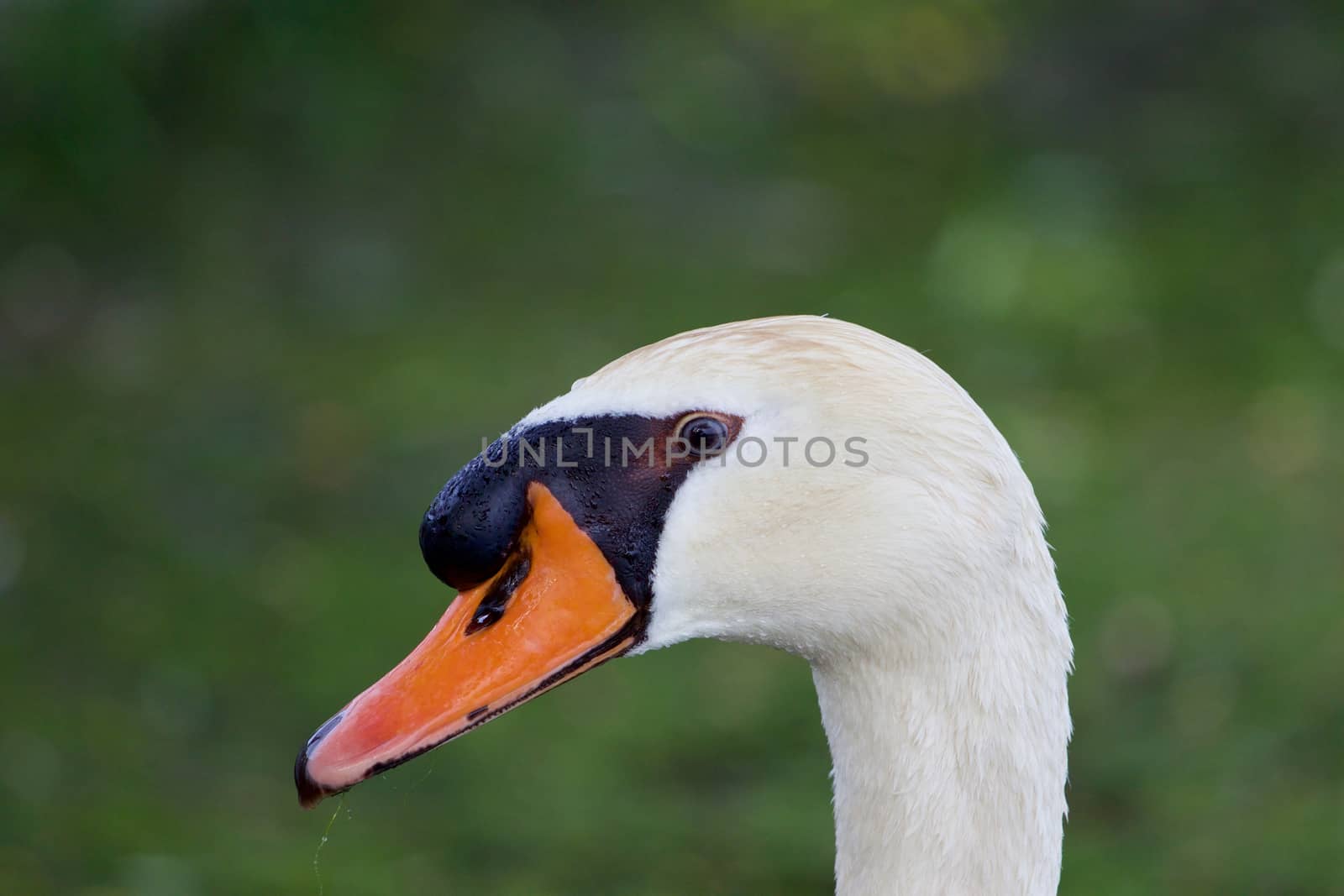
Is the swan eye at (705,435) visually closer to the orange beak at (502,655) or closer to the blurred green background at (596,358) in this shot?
the orange beak at (502,655)

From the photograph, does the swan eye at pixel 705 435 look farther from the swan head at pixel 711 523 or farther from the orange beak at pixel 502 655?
the orange beak at pixel 502 655

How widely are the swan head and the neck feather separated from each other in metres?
0.03

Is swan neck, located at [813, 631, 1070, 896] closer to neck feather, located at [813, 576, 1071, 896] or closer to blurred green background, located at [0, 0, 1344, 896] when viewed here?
neck feather, located at [813, 576, 1071, 896]

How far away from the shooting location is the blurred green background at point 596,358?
3951mm

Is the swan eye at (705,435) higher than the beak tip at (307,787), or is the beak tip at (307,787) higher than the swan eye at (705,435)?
the swan eye at (705,435)

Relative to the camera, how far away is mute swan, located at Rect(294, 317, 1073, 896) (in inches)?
75.2

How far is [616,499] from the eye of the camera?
1.93 m

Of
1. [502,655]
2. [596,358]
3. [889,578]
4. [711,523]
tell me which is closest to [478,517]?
[502,655]

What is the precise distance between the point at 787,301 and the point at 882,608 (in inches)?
155

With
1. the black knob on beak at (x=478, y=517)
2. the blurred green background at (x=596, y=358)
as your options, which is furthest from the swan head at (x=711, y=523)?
the blurred green background at (x=596, y=358)

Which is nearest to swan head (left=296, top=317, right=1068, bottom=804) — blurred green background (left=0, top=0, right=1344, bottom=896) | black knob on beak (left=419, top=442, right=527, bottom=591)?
black knob on beak (left=419, top=442, right=527, bottom=591)

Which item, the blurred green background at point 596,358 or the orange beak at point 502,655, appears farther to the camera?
the blurred green background at point 596,358

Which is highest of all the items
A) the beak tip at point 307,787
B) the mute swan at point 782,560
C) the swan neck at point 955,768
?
the mute swan at point 782,560

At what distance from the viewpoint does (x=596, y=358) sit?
18.4ft
